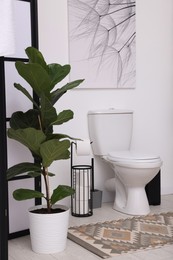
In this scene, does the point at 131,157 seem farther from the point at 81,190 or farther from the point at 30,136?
the point at 30,136

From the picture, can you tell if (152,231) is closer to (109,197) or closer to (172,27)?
(109,197)

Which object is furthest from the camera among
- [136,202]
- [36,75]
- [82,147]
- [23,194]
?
[136,202]

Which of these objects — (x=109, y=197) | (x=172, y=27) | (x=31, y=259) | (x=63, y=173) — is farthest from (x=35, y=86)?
(x=172, y=27)

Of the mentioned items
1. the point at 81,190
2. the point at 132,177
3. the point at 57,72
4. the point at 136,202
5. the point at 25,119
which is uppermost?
the point at 57,72

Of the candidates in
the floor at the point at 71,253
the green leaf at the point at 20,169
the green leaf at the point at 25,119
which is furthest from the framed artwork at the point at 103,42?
the floor at the point at 71,253

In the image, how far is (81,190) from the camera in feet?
10.1

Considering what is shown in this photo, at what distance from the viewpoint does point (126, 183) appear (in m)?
3.16

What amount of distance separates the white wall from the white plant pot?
34.2 inches

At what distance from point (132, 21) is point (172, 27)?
1.73ft

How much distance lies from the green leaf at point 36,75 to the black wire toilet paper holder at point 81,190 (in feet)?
2.91

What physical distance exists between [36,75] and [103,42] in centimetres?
140

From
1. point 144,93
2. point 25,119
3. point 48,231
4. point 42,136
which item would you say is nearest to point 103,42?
A: point 144,93

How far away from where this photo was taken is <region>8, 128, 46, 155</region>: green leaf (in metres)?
2.17

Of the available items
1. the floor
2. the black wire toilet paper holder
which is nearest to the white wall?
the black wire toilet paper holder
